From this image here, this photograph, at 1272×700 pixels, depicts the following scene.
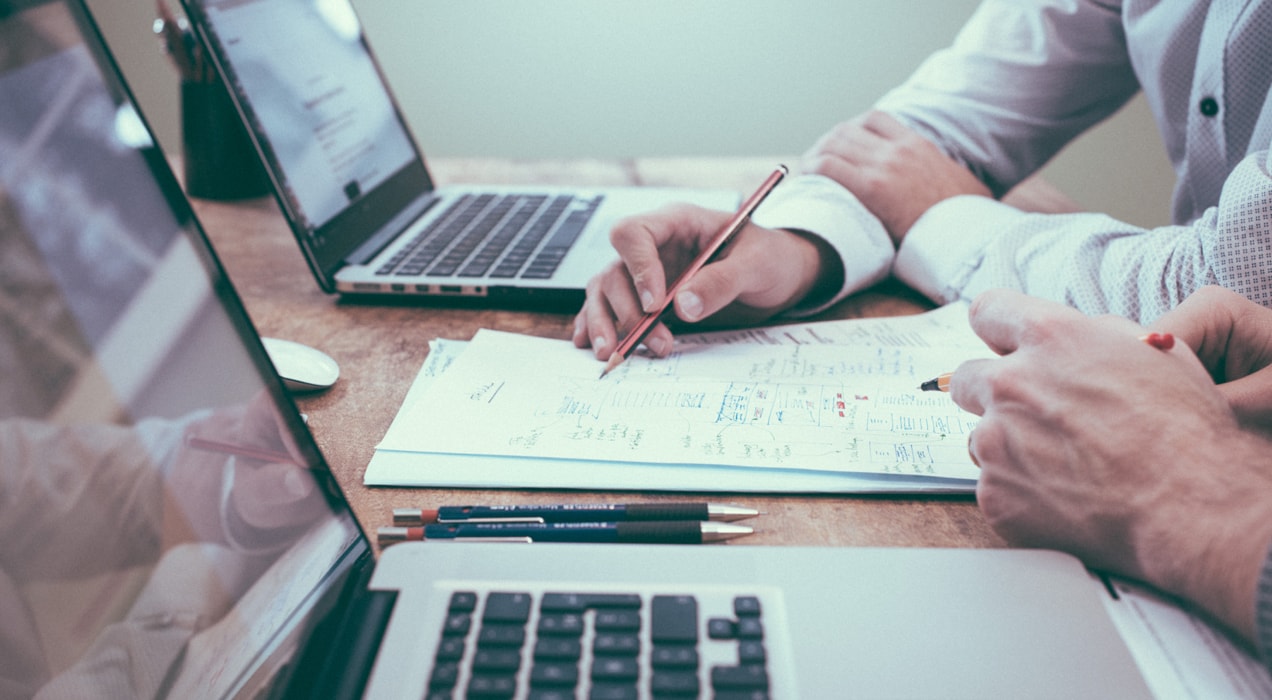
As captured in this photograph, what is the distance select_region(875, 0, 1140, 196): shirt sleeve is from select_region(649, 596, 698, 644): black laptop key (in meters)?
0.76

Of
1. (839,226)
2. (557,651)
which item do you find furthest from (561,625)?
(839,226)

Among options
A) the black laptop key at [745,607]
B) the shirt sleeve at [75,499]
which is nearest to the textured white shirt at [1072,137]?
the black laptop key at [745,607]

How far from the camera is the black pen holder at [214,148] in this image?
38.4 inches

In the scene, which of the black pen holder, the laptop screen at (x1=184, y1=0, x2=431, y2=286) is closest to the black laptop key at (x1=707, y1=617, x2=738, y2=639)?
the laptop screen at (x1=184, y1=0, x2=431, y2=286)

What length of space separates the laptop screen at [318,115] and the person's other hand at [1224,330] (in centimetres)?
66

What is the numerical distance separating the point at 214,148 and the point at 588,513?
85cm

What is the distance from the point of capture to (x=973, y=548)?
407 millimetres

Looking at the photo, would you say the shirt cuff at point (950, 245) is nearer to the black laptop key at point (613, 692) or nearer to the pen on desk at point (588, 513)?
the pen on desk at point (588, 513)

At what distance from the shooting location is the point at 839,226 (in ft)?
2.46

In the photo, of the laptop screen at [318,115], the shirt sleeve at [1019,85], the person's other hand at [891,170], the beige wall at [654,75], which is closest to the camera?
the laptop screen at [318,115]

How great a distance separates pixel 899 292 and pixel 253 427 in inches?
23.8

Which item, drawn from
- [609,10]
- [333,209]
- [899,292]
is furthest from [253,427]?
[609,10]

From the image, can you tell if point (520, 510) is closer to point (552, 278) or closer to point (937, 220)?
point (552, 278)

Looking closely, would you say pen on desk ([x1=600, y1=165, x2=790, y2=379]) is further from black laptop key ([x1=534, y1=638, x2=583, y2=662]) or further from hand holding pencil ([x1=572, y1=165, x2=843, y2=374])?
black laptop key ([x1=534, y1=638, x2=583, y2=662])
